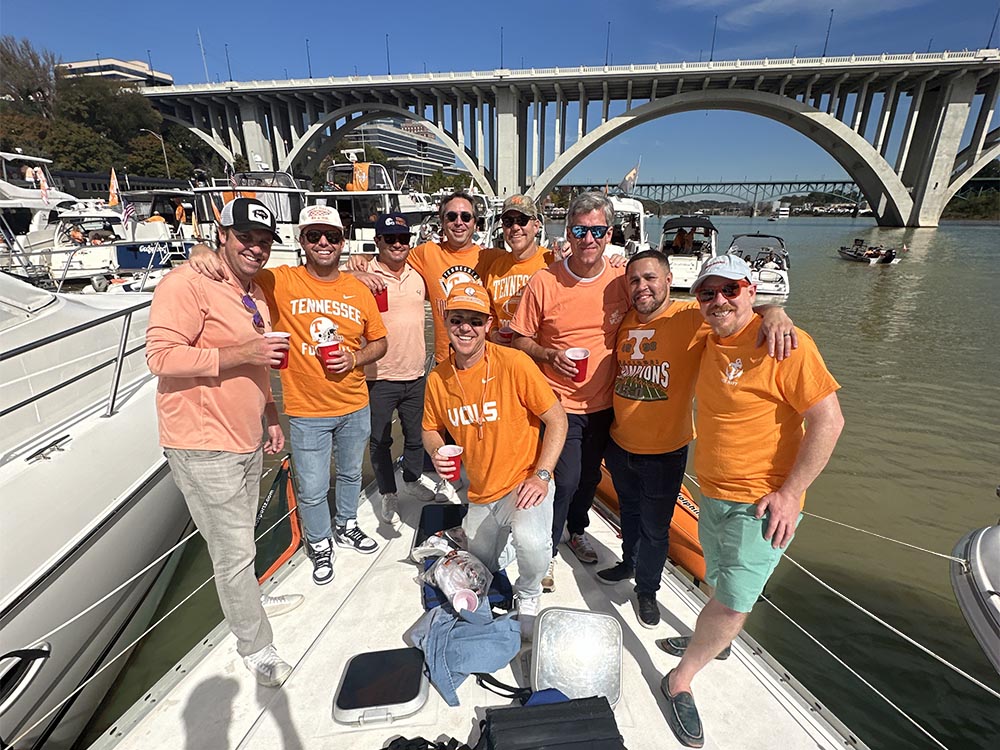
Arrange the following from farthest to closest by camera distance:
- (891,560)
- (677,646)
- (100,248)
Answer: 1. (100,248)
2. (891,560)
3. (677,646)

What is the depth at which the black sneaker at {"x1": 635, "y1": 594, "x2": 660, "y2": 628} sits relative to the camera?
260cm

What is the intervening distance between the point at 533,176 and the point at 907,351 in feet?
137

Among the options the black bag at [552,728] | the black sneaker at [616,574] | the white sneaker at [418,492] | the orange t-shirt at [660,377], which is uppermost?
the orange t-shirt at [660,377]

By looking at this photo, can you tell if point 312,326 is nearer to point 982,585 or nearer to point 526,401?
point 526,401

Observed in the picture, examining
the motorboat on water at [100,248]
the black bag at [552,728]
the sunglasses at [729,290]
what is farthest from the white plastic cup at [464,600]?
the motorboat on water at [100,248]

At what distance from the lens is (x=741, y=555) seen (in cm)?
188

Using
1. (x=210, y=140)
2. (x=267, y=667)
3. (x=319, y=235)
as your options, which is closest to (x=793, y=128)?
(x=319, y=235)

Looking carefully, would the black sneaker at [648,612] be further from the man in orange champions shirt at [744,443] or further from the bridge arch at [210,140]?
the bridge arch at [210,140]

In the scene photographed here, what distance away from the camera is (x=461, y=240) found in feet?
11.6

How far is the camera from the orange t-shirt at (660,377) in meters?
2.29

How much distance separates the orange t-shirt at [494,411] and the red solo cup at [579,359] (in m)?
0.23

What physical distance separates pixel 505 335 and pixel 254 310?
4.78 feet

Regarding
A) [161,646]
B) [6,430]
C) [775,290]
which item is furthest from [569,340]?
[775,290]

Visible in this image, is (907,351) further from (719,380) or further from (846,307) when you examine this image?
(719,380)
